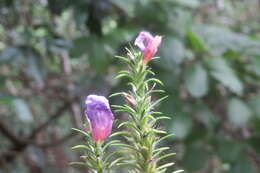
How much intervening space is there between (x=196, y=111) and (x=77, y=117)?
83cm

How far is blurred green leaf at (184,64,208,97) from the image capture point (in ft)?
5.57

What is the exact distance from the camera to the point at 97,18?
1.61 metres

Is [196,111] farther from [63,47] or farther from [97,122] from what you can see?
[97,122]

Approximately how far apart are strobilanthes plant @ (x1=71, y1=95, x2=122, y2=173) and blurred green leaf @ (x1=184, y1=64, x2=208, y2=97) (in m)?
1.18

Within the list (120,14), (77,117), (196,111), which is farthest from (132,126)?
(77,117)

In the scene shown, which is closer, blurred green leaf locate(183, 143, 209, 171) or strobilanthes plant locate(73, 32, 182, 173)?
strobilanthes plant locate(73, 32, 182, 173)

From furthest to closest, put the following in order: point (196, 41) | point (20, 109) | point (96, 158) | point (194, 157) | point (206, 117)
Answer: point (194, 157) → point (206, 117) → point (196, 41) → point (20, 109) → point (96, 158)

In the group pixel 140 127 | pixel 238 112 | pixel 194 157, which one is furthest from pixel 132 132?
pixel 194 157

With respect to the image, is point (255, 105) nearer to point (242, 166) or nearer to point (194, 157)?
point (242, 166)

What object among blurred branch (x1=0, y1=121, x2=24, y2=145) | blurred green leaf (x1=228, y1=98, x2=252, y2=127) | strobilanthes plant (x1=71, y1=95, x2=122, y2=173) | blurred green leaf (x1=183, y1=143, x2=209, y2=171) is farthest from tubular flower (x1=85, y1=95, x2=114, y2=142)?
blurred branch (x1=0, y1=121, x2=24, y2=145)

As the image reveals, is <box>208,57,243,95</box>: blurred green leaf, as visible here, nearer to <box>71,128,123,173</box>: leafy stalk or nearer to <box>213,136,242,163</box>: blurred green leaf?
<box>213,136,242,163</box>: blurred green leaf

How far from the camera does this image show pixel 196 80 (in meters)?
1.72

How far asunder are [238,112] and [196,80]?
0.25m

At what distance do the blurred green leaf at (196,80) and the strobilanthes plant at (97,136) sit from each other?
1.18 meters
